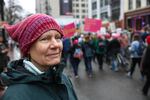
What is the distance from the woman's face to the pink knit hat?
32mm

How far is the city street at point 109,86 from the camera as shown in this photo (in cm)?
960

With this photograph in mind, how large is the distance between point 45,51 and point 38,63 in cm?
10

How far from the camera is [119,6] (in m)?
52.4

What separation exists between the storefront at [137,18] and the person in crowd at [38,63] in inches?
1410

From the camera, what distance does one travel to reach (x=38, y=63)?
2.38 meters

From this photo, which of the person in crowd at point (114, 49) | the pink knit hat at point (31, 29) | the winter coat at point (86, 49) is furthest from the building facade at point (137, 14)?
the pink knit hat at point (31, 29)

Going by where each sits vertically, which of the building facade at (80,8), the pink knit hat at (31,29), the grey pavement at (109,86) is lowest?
the grey pavement at (109,86)

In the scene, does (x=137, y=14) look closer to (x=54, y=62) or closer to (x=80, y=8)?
(x=54, y=62)

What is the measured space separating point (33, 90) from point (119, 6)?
51.0 meters

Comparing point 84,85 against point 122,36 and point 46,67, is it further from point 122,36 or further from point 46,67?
point 46,67

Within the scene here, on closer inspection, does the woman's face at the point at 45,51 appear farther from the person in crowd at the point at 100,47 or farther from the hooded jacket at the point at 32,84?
the person in crowd at the point at 100,47

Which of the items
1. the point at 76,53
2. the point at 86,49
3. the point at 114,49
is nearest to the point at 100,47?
the point at 114,49

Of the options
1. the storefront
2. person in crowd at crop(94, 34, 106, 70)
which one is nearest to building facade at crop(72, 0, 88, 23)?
the storefront

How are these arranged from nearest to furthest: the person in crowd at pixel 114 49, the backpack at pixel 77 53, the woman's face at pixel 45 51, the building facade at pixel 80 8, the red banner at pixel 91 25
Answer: the woman's face at pixel 45 51, the backpack at pixel 77 53, the person in crowd at pixel 114 49, the red banner at pixel 91 25, the building facade at pixel 80 8
